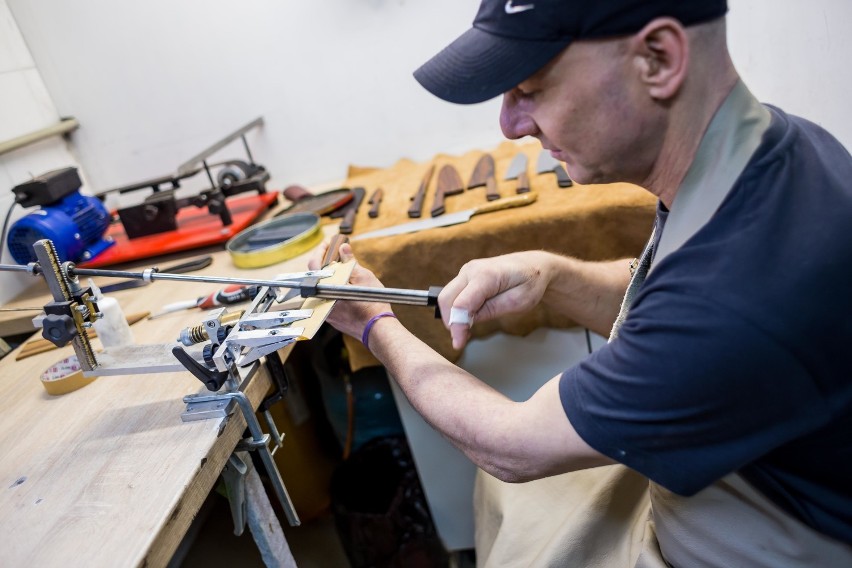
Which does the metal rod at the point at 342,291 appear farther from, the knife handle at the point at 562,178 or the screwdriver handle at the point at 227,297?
the knife handle at the point at 562,178

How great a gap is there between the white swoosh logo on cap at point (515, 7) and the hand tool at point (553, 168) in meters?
0.78

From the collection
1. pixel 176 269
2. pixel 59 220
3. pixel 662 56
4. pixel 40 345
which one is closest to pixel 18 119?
pixel 59 220

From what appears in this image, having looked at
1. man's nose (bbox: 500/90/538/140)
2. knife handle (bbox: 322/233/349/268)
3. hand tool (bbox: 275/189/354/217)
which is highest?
man's nose (bbox: 500/90/538/140)

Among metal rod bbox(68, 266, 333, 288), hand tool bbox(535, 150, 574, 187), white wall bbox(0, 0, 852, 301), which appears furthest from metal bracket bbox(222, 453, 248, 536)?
white wall bbox(0, 0, 852, 301)

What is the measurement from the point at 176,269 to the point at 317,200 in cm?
47

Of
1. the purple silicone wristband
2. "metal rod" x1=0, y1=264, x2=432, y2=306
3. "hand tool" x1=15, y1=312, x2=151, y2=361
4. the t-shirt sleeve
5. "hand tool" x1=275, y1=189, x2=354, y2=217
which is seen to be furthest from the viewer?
"hand tool" x1=275, y1=189, x2=354, y2=217

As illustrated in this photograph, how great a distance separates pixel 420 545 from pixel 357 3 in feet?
5.50

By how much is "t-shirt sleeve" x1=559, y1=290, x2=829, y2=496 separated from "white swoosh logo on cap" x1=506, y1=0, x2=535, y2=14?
0.35 meters

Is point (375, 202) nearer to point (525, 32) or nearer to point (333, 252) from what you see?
point (333, 252)

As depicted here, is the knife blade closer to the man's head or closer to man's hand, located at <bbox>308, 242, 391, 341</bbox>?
man's hand, located at <bbox>308, 242, 391, 341</bbox>

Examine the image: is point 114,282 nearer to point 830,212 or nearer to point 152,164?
point 152,164

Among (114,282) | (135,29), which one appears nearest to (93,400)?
(114,282)

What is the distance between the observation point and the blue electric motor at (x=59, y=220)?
1491mm

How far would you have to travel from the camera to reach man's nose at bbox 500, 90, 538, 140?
0.75 metres
